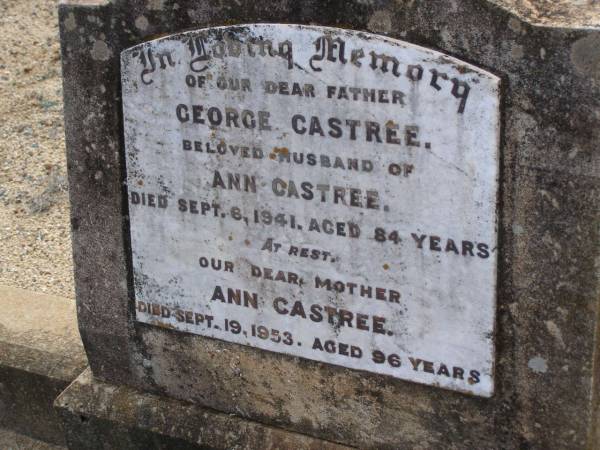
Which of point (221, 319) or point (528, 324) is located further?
point (221, 319)

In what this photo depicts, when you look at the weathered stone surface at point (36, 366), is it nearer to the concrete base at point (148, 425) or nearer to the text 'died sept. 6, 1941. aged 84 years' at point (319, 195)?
the concrete base at point (148, 425)

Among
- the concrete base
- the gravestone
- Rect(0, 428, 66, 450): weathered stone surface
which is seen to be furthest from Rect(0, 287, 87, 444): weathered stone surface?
the gravestone

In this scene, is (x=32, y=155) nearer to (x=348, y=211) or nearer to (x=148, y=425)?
(x=148, y=425)

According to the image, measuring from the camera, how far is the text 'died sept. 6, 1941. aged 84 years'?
231 cm

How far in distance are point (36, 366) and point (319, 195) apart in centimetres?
151

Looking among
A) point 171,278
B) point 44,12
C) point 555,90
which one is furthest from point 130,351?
point 44,12

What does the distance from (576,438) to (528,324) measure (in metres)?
0.33

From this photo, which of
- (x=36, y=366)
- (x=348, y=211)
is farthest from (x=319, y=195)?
(x=36, y=366)

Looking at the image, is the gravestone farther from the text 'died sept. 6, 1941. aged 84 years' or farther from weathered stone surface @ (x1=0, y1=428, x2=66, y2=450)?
weathered stone surface @ (x1=0, y1=428, x2=66, y2=450)

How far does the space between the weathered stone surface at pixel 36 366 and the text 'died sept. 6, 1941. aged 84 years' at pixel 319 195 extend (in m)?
0.71

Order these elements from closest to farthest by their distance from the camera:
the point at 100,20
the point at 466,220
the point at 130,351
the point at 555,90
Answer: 1. the point at 555,90
2. the point at 466,220
3. the point at 100,20
4. the point at 130,351

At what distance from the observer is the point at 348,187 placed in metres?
2.46

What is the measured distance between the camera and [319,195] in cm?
252

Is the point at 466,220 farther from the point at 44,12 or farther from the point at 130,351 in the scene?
the point at 44,12
